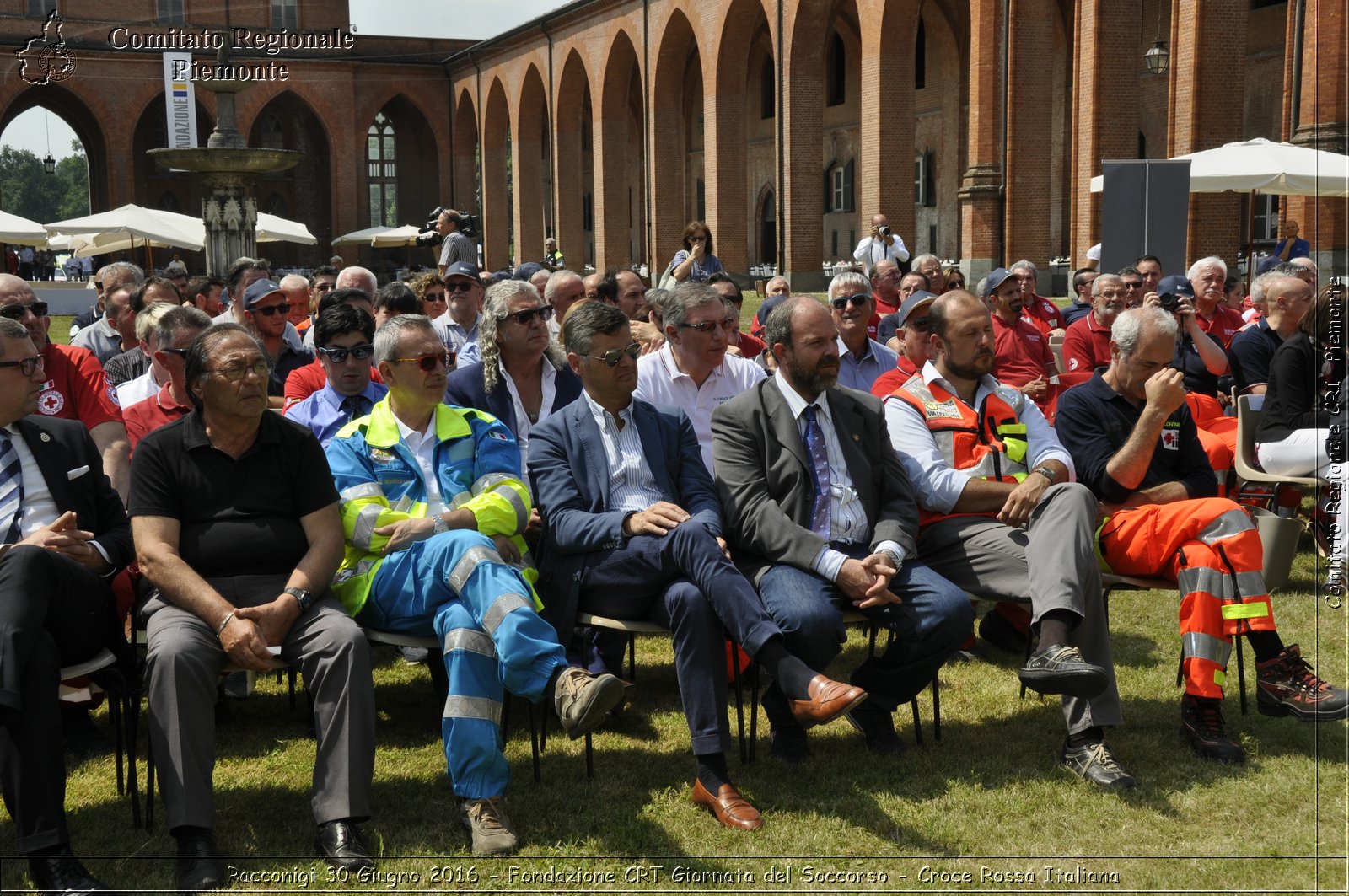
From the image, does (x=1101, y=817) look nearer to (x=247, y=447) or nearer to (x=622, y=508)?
(x=622, y=508)

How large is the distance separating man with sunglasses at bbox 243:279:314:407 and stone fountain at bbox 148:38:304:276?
1118 cm

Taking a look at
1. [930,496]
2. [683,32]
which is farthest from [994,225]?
[930,496]

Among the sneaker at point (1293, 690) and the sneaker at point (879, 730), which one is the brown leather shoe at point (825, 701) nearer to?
the sneaker at point (879, 730)

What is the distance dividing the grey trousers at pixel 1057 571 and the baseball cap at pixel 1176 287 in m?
4.28

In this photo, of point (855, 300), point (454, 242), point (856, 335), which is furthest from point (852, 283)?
point (454, 242)

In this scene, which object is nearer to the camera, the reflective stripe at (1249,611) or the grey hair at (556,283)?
the reflective stripe at (1249,611)

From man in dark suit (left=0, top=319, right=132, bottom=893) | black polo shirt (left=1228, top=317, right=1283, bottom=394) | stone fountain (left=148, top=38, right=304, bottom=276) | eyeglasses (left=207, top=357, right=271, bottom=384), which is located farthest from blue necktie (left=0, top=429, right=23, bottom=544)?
stone fountain (left=148, top=38, right=304, bottom=276)

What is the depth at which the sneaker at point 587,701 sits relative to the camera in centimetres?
385

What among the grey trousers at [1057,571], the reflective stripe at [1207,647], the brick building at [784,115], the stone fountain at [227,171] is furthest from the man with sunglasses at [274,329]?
the stone fountain at [227,171]

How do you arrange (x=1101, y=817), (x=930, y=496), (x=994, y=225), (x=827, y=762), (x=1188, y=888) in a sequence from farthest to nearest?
(x=994, y=225) → (x=930, y=496) → (x=827, y=762) → (x=1101, y=817) → (x=1188, y=888)

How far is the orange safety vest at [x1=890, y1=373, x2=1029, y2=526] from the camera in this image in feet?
16.9

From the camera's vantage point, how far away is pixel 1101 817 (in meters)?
4.14

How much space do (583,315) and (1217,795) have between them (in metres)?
2.83

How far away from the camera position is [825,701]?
13.2 feet
